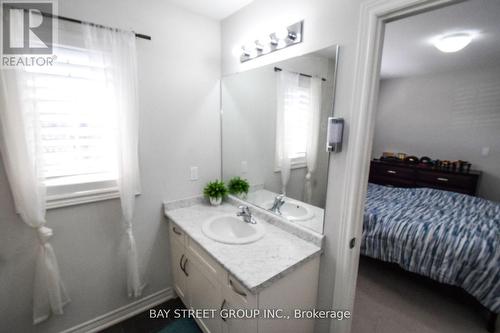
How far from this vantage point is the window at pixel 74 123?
126cm

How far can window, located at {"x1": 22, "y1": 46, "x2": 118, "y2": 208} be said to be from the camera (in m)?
1.26

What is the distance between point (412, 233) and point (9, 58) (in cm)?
314

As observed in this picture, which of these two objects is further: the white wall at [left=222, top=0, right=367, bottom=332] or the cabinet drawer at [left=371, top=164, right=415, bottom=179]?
the cabinet drawer at [left=371, top=164, right=415, bottom=179]

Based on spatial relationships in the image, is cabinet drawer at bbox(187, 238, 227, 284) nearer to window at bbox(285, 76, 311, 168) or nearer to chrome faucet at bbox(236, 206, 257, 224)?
chrome faucet at bbox(236, 206, 257, 224)

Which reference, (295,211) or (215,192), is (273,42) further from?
(215,192)

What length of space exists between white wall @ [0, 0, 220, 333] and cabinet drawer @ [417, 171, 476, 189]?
143 inches

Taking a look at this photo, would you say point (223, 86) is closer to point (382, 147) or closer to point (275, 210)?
point (275, 210)

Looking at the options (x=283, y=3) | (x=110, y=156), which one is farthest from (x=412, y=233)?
(x=110, y=156)

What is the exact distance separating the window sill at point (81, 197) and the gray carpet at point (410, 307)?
219 cm

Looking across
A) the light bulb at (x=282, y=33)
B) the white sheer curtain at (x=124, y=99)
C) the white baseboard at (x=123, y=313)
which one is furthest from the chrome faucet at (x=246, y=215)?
the light bulb at (x=282, y=33)

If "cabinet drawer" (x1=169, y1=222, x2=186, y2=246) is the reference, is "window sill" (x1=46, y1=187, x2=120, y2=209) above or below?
above

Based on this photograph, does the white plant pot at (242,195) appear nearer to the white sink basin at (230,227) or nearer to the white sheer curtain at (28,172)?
the white sink basin at (230,227)

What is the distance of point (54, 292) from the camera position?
1.36 metres

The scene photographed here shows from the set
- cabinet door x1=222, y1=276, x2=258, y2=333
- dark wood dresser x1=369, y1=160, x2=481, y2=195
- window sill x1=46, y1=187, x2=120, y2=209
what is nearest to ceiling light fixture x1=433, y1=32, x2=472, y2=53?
dark wood dresser x1=369, y1=160, x2=481, y2=195
